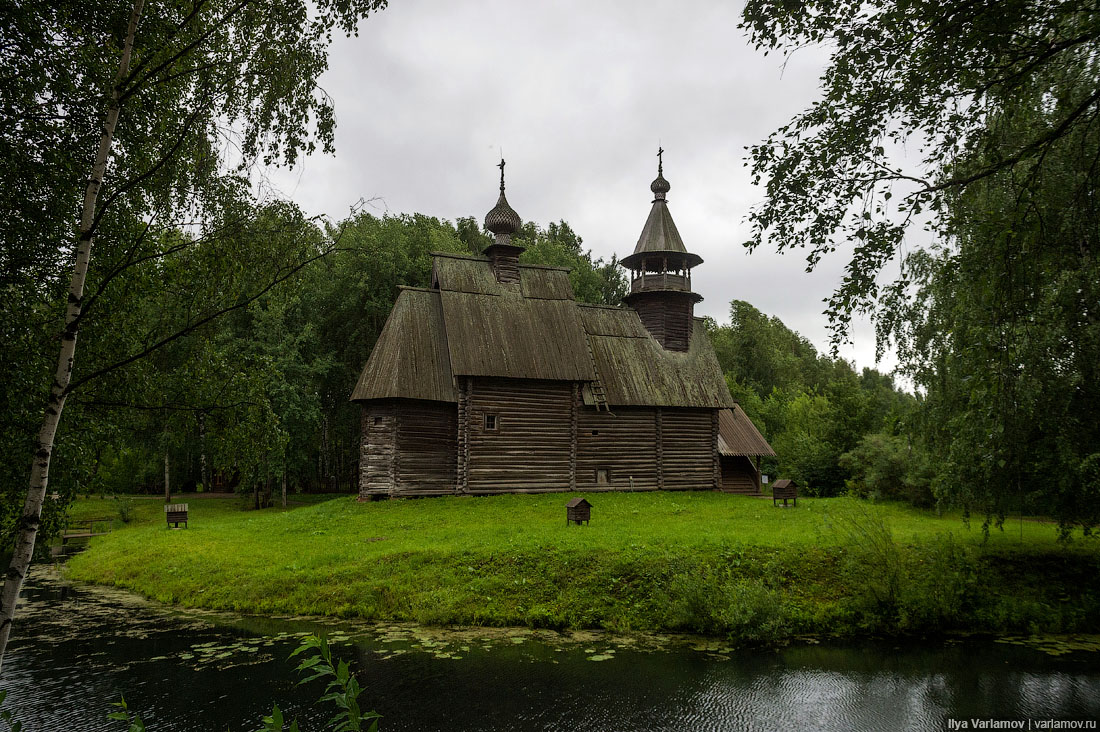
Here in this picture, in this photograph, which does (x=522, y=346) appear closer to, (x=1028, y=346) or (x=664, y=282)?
(x=664, y=282)

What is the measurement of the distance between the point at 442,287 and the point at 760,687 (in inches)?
862

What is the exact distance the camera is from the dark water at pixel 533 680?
8492 mm

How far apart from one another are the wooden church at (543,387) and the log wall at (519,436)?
48 mm

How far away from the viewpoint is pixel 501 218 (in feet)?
98.3

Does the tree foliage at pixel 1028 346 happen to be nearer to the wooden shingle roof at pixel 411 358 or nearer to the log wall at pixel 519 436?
the log wall at pixel 519 436

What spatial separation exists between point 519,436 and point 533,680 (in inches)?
675

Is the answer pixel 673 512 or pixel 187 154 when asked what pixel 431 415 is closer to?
pixel 673 512

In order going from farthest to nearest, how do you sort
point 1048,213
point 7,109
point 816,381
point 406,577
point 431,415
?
point 816,381, point 431,415, point 406,577, point 1048,213, point 7,109

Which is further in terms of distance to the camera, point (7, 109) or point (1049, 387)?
point (1049, 387)

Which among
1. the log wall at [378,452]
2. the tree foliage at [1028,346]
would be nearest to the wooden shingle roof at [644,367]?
the log wall at [378,452]

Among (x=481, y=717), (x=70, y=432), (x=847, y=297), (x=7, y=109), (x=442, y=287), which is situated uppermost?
(x=442, y=287)

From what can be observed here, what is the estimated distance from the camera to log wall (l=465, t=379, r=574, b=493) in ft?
84.9

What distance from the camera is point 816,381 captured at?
69.7 meters

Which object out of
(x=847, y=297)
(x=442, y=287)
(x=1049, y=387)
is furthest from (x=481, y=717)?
(x=442, y=287)
